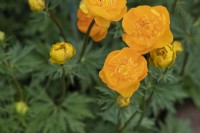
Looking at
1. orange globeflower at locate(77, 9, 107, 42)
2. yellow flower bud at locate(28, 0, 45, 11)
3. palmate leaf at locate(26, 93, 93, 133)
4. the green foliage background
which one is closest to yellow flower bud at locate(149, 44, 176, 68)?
the green foliage background

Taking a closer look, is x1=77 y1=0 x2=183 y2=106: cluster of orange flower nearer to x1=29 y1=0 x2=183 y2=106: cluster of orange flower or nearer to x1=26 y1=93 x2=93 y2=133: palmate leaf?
x1=29 y1=0 x2=183 y2=106: cluster of orange flower

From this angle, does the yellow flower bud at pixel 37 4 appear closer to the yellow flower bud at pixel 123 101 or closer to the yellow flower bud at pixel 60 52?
the yellow flower bud at pixel 60 52

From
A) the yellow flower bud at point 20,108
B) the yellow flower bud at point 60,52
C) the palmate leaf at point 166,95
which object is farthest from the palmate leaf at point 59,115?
the yellow flower bud at point 60,52

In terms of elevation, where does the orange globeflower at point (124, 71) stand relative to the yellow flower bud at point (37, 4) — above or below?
below

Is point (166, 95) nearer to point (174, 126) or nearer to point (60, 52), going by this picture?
point (174, 126)

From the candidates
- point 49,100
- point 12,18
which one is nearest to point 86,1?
point 49,100

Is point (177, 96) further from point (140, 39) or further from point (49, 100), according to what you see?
point (140, 39)

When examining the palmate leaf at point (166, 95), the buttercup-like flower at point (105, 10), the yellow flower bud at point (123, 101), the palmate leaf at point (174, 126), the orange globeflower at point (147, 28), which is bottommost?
the palmate leaf at point (174, 126)

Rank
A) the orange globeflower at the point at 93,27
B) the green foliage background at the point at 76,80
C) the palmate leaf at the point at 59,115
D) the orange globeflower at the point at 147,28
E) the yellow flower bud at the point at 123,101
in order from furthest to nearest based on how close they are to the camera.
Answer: the palmate leaf at the point at 59,115 → the green foliage background at the point at 76,80 → the orange globeflower at the point at 93,27 → the yellow flower bud at the point at 123,101 → the orange globeflower at the point at 147,28
